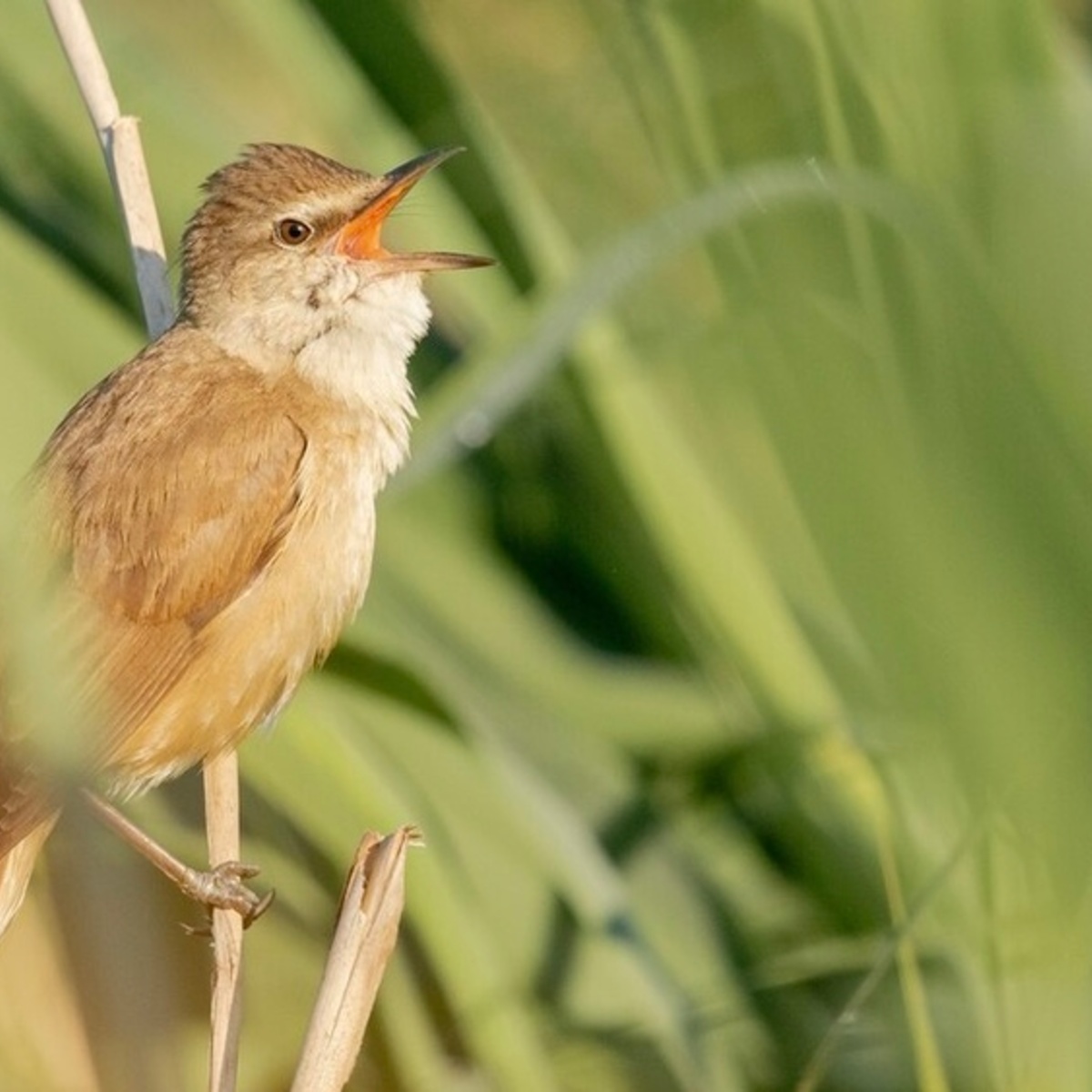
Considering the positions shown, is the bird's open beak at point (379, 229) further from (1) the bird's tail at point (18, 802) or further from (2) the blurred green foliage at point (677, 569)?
(1) the bird's tail at point (18, 802)

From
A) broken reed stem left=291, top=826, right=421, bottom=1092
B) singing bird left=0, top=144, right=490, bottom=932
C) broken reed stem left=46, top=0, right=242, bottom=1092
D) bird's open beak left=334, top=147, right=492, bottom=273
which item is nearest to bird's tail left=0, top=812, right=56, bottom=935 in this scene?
singing bird left=0, top=144, right=490, bottom=932

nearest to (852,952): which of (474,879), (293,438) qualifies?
(474,879)

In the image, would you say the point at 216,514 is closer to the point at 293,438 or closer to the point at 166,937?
the point at 293,438

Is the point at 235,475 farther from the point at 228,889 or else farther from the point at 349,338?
the point at 228,889

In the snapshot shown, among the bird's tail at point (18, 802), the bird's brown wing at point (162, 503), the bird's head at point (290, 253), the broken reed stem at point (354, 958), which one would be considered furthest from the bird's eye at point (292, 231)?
the broken reed stem at point (354, 958)

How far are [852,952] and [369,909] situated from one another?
91cm

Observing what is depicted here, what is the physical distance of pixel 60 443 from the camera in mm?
2795

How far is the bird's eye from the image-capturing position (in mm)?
2947

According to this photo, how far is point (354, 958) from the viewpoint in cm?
213

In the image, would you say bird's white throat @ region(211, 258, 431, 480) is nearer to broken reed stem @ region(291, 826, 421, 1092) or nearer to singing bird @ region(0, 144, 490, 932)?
singing bird @ region(0, 144, 490, 932)

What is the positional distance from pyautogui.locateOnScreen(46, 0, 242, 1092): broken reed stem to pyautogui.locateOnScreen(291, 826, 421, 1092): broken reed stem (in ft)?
0.83

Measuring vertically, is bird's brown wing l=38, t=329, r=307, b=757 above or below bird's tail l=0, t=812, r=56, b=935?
above

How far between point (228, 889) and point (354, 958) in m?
0.53

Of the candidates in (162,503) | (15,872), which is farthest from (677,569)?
(15,872)
